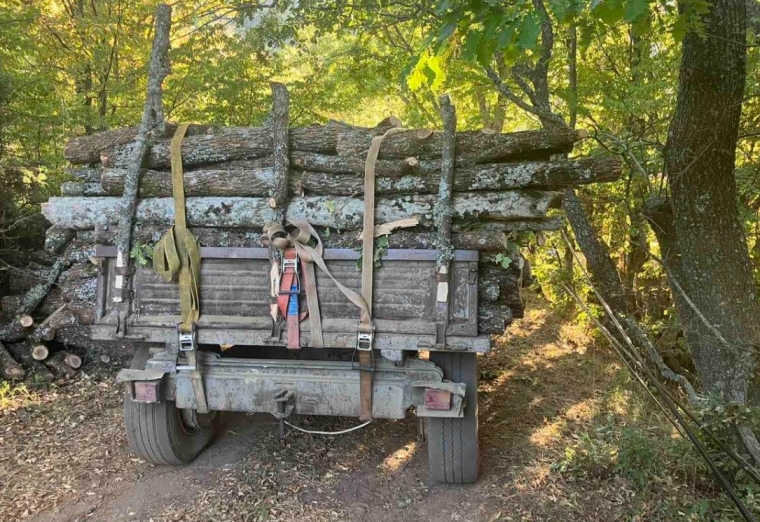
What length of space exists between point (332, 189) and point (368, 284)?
0.69 meters

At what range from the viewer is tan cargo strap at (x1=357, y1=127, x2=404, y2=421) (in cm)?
331

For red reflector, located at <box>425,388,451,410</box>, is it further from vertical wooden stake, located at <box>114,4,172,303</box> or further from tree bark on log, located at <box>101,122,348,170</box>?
vertical wooden stake, located at <box>114,4,172,303</box>

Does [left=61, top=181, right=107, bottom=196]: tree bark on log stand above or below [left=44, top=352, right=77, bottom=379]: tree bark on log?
above

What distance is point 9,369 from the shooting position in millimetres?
5430

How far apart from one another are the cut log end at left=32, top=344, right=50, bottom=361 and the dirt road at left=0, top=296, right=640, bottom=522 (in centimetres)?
58

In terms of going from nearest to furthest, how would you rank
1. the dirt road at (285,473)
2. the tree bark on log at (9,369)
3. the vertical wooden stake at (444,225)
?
the vertical wooden stake at (444,225), the dirt road at (285,473), the tree bark on log at (9,369)

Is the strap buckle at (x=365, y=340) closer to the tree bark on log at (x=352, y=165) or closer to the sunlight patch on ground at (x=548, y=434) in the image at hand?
the tree bark on log at (x=352, y=165)

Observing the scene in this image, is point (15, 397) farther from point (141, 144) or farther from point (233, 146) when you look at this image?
point (233, 146)

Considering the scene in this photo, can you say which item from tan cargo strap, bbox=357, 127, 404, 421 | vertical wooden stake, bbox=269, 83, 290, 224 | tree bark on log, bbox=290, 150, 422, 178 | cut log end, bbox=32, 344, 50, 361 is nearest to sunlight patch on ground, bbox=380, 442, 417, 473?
tan cargo strap, bbox=357, 127, 404, 421

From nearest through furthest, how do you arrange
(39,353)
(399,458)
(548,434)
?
1. (399,458)
2. (548,434)
3. (39,353)

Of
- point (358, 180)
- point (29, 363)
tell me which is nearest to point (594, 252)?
point (358, 180)

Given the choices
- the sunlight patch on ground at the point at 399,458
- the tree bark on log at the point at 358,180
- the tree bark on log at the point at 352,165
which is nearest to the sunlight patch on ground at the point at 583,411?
the sunlight patch on ground at the point at 399,458

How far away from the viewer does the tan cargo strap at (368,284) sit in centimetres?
331

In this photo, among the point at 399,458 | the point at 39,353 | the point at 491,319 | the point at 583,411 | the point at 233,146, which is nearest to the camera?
the point at 491,319
